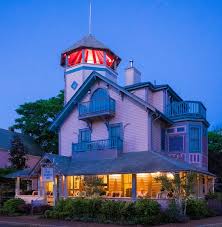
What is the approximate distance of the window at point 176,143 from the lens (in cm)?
3165

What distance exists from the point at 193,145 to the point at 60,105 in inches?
905

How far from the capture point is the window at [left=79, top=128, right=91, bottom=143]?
111ft

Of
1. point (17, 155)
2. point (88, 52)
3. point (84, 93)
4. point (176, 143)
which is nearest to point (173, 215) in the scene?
point (176, 143)

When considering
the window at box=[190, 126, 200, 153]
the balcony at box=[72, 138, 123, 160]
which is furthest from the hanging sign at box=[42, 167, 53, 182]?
the window at box=[190, 126, 200, 153]

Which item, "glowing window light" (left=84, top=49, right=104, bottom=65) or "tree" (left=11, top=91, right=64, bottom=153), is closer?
"glowing window light" (left=84, top=49, right=104, bottom=65)

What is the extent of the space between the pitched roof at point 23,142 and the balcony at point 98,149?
14160mm

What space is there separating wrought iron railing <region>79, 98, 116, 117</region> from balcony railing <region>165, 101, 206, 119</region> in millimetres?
4500

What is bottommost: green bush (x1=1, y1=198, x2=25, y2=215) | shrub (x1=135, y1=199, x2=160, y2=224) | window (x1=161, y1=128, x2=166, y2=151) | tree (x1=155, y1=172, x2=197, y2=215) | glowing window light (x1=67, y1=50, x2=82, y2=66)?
green bush (x1=1, y1=198, x2=25, y2=215)

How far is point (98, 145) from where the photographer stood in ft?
105

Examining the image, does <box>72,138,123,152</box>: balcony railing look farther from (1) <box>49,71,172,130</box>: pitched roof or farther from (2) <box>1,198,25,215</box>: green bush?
(2) <box>1,198,25,215</box>: green bush

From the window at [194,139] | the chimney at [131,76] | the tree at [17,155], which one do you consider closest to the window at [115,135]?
the window at [194,139]

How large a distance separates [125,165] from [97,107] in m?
6.48

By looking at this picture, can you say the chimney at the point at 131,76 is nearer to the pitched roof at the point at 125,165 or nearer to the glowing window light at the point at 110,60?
the glowing window light at the point at 110,60

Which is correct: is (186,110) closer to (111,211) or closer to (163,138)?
(163,138)
